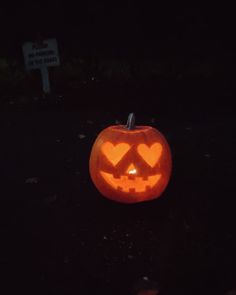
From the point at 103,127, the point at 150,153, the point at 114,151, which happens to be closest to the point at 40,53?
the point at 103,127

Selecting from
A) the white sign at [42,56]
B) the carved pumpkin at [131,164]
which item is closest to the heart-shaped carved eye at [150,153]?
the carved pumpkin at [131,164]

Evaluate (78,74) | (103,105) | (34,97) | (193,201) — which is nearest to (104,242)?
(193,201)

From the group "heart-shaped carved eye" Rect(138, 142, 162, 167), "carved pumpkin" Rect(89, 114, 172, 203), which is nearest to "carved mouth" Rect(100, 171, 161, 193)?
"carved pumpkin" Rect(89, 114, 172, 203)

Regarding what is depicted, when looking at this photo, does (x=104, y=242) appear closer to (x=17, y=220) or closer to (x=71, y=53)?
(x=17, y=220)

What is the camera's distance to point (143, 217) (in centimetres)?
300

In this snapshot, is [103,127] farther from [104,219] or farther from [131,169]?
[104,219]

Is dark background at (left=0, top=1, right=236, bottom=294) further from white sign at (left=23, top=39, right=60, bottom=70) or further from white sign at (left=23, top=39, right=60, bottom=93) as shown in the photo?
white sign at (left=23, top=39, right=60, bottom=70)

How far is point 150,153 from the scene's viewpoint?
3049mm

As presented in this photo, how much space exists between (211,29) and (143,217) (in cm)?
557

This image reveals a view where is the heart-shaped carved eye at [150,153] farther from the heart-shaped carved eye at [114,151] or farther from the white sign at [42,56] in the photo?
the white sign at [42,56]

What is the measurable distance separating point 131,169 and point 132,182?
0.33 ft

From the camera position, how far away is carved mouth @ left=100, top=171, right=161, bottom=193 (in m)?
3.02

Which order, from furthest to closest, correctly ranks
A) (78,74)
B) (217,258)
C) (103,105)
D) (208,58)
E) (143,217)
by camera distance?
1. (208,58)
2. (78,74)
3. (103,105)
4. (143,217)
5. (217,258)

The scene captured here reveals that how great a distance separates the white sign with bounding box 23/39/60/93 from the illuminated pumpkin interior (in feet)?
13.0
